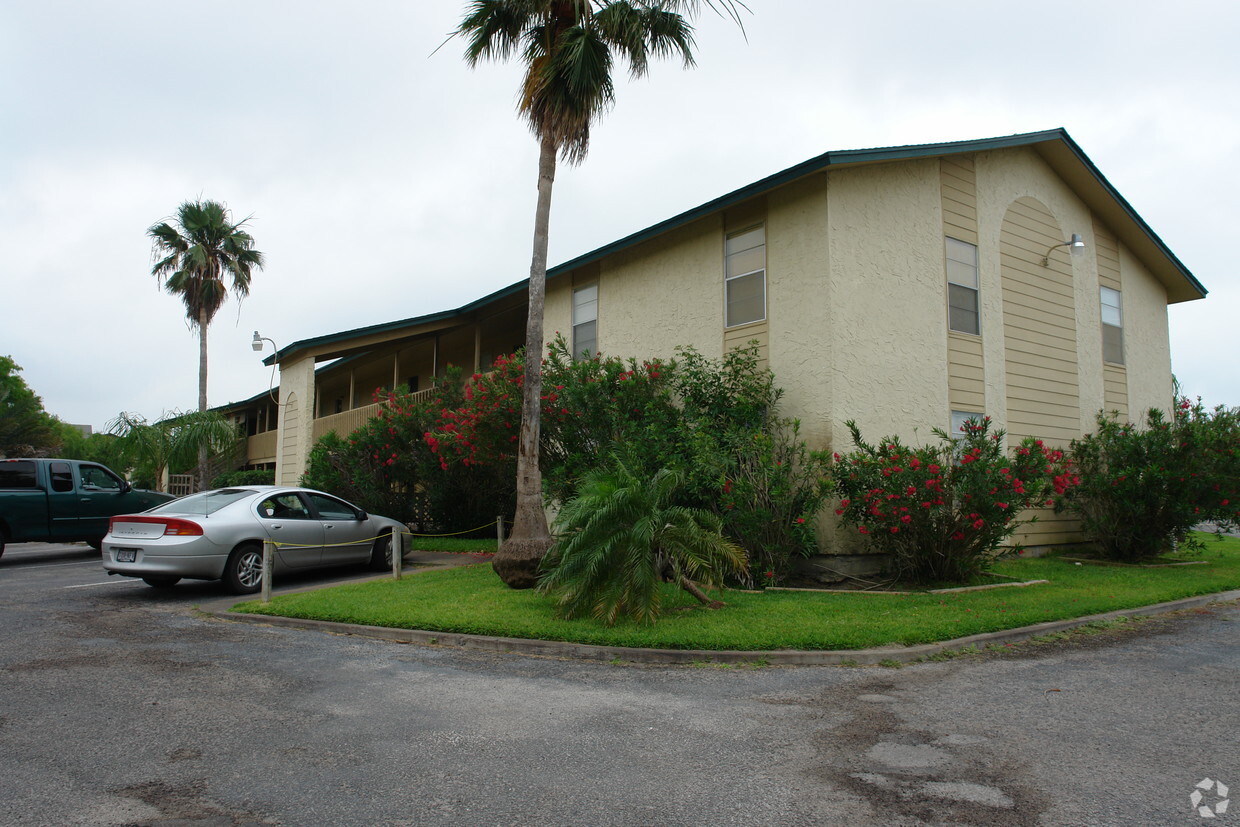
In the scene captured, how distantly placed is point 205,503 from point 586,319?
8.28 meters

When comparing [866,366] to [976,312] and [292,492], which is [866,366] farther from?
[292,492]

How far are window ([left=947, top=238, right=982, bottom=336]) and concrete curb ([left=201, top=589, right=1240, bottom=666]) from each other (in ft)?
20.1

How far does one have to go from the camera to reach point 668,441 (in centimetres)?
1200

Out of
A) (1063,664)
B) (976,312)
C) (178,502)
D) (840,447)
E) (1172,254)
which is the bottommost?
(1063,664)

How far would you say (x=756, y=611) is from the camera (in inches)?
356

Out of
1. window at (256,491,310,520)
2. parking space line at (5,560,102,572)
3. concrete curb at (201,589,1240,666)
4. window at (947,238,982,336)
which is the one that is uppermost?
window at (947,238,982,336)

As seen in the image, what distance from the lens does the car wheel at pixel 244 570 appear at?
10.8 meters

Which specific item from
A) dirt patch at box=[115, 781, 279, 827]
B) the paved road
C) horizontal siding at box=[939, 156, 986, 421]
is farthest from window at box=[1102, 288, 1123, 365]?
dirt patch at box=[115, 781, 279, 827]

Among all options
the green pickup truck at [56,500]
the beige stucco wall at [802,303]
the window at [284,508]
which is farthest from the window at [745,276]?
the green pickup truck at [56,500]

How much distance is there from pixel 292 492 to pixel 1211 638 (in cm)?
1152

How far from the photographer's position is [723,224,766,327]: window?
13422 mm

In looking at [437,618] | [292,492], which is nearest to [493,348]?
[292,492]

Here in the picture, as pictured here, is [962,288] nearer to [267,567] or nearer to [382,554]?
[382,554]

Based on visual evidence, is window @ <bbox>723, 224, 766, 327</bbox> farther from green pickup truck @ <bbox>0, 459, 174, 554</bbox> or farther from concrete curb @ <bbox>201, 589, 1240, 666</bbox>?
green pickup truck @ <bbox>0, 459, 174, 554</bbox>
